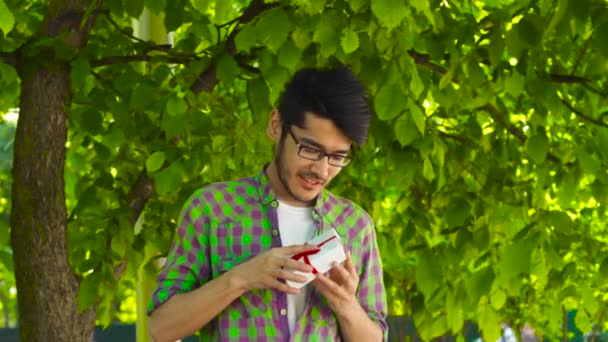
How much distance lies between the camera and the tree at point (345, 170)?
414cm

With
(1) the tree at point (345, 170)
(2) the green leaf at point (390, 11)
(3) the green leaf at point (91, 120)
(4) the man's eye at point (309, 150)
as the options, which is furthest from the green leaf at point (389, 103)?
(3) the green leaf at point (91, 120)

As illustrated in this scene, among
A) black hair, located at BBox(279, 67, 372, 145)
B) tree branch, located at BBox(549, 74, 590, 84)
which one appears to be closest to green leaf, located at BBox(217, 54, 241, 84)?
tree branch, located at BBox(549, 74, 590, 84)

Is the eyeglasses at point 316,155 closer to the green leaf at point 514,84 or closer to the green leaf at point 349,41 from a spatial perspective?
the green leaf at point 349,41

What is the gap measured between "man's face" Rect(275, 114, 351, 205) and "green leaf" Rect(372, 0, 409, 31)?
2.32 ft

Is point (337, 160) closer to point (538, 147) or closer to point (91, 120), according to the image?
point (538, 147)

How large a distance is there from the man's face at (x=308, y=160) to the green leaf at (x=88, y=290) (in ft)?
7.14

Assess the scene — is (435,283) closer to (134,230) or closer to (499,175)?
(499,175)

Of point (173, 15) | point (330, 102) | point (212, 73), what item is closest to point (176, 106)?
point (173, 15)

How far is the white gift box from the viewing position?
8.11 ft

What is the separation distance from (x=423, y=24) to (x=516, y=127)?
101 centimetres

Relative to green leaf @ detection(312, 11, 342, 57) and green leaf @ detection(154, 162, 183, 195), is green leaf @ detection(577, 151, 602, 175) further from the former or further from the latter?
green leaf @ detection(154, 162, 183, 195)

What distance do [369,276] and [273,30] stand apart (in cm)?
121

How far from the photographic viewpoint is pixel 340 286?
256 cm

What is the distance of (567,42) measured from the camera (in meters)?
5.36
